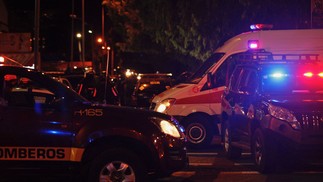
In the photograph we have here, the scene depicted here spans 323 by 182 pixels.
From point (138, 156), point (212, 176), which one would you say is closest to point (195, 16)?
point (212, 176)

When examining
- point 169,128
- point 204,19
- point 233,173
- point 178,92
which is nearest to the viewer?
point 169,128

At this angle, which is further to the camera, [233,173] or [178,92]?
[178,92]

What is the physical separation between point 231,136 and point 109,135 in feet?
14.8

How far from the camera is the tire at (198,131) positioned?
513 inches

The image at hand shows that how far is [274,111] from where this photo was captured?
9.15 meters

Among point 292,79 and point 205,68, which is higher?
point 205,68

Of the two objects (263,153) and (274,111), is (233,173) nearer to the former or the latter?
(263,153)

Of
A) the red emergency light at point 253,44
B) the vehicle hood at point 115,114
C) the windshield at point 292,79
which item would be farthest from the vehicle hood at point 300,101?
the red emergency light at point 253,44

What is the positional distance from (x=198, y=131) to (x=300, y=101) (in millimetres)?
4252

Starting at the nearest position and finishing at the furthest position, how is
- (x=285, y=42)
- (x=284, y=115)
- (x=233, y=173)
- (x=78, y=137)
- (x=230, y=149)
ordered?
(x=78, y=137)
(x=284, y=115)
(x=233, y=173)
(x=230, y=149)
(x=285, y=42)

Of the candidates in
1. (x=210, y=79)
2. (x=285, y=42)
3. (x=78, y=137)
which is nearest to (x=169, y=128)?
(x=78, y=137)

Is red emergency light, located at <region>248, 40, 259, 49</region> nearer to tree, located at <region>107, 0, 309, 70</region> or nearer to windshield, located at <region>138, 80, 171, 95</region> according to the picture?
tree, located at <region>107, 0, 309, 70</region>

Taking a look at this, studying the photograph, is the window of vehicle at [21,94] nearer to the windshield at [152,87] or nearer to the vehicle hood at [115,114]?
the vehicle hood at [115,114]

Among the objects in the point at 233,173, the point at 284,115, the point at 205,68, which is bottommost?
the point at 233,173
